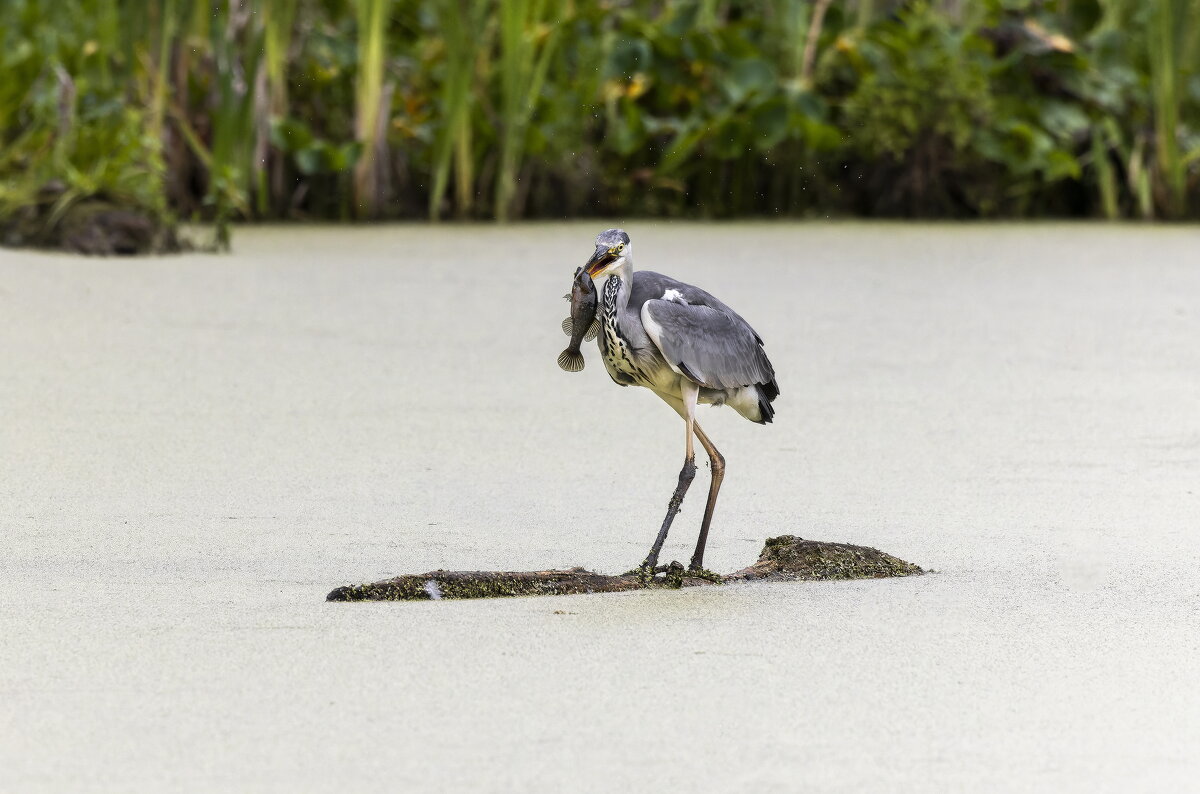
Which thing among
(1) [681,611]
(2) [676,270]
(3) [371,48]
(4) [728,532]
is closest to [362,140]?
(3) [371,48]

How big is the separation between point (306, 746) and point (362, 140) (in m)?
5.99

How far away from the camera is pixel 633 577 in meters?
2.68

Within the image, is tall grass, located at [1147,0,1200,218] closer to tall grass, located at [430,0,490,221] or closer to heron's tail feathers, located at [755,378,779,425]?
tall grass, located at [430,0,490,221]

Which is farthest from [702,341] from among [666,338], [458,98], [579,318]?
[458,98]

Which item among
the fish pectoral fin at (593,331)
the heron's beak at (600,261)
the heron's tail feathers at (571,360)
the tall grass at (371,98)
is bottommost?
the tall grass at (371,98)

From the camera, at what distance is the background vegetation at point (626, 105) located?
7.61 m

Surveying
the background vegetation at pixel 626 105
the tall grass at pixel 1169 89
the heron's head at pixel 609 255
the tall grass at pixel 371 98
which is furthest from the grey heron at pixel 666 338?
the tall grass at pixel 1169 89

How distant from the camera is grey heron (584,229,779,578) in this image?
8.72ft

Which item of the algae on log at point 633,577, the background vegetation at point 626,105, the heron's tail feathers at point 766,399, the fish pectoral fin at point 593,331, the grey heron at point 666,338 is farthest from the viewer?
the background vegetation at point 626,105

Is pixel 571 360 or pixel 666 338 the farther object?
pixel 571 360

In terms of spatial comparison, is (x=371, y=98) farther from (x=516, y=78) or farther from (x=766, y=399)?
(x=766, y=399)

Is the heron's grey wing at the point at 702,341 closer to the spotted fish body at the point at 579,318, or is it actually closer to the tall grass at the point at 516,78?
the spotted fish body at the point at 579,318

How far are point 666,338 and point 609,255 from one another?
0.15 meters

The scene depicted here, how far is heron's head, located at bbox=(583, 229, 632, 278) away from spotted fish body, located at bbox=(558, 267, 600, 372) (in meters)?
0.02
